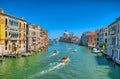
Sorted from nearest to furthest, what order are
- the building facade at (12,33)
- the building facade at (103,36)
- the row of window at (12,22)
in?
the building facade at (12,33)
the row of window at (12,22)
the building facade at (103,36)

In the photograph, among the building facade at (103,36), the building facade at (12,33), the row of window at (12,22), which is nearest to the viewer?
the building facade at (12,33)

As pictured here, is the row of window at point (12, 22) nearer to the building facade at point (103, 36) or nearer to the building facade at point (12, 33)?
the building facade at point (12, 33)

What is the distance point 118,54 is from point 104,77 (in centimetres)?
1208

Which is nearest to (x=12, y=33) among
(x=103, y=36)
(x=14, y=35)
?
(x=14, y=35)

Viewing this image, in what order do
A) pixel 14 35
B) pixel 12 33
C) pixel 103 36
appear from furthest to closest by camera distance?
pixel 103 36, pixel 14 35, pixel 12 33

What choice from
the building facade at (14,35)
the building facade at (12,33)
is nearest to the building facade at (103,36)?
the building facade at (14,35)

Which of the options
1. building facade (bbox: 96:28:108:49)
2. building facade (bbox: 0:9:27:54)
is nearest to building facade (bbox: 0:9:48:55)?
building facade (bbox: 0:9:27:54)

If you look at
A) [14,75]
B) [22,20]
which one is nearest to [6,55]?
[22,20]

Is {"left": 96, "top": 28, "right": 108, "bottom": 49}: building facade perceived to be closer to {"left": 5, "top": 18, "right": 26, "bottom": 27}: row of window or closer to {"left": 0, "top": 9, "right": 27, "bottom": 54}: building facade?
{"left": 0, "top": 9, "right": 27, "bottom": 54}: building facade

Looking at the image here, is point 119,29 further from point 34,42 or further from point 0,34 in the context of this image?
point 34,42

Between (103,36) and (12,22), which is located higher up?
(12,22)

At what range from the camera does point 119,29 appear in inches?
1551

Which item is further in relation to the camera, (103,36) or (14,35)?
(103,36)

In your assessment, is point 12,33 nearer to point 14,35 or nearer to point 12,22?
point 14,35
